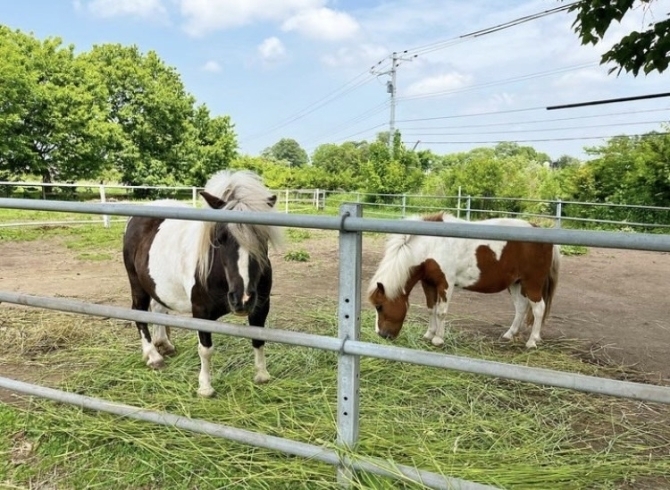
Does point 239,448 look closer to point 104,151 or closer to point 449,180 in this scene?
point 449,180

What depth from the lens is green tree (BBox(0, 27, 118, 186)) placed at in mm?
20484

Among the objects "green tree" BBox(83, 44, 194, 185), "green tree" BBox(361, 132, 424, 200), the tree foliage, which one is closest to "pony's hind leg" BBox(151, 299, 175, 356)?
"green tree" BBox(361, 132, 424, 200)

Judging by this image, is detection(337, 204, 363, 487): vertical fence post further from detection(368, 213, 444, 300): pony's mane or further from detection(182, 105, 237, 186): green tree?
detection(182, 105, 237, 186): green tree

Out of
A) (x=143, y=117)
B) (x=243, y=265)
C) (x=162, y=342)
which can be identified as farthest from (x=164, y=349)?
(x=143, y=117)

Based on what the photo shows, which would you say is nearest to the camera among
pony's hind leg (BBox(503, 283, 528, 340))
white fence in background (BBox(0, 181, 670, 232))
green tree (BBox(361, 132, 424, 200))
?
pony's hind leg (BBox(503, 283, 528, 340))

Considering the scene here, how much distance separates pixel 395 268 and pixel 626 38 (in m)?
2.16

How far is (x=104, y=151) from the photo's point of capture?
25.5m

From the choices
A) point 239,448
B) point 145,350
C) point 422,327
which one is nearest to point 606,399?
point 422,327

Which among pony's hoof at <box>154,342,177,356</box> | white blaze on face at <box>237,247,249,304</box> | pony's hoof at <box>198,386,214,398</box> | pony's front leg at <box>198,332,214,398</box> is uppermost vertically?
white blaze on face at <box>237,247,249,304</box>

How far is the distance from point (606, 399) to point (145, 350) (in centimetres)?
308

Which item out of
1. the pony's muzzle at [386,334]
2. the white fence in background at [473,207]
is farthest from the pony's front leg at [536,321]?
the white fence in background at [473,207]

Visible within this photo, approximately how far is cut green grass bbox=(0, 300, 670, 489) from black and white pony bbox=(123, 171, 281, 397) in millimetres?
247

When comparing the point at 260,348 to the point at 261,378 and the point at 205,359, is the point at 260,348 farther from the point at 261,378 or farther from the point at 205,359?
the point at 205,359

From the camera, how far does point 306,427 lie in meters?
2.21
